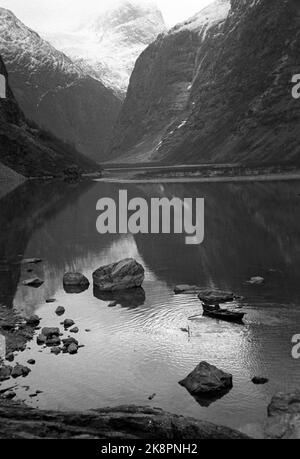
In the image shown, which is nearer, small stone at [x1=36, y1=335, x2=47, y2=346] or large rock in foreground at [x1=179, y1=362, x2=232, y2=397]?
large rock in foreground at [x1=179, y1=362, x2=232, y2=397]

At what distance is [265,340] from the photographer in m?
33.1

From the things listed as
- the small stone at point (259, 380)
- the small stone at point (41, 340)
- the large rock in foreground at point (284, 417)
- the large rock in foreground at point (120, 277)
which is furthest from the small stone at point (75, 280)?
the large rock in foreground at point (284, 417)

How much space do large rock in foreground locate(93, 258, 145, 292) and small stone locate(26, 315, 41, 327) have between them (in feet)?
30.5

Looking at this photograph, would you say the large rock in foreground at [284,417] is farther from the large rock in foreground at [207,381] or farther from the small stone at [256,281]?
the small stone at [256,281]

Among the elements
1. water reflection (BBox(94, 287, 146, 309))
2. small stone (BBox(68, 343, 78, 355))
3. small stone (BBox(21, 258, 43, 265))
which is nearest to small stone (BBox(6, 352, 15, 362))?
small stone (BBox(68, 343, 78, 355))

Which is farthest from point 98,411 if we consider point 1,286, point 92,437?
point 1,286

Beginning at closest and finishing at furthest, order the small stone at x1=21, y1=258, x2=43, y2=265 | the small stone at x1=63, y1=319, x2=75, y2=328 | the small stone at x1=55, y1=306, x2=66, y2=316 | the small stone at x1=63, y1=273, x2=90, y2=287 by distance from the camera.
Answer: the small stone at x1=63, y1=319, x2=75, y2=328 → the small stone at x1=55, y1=306, x2=66, y2=316 → the small stone at x1=63, y1=273, x2=90, y2=287 → the small stone at x1=21, y1=258, x2=43, y2=265

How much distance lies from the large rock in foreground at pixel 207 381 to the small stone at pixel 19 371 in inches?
316

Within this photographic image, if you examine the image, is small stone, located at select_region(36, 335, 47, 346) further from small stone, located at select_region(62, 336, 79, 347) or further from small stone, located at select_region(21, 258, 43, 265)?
small stone, located at select_region(21, 258, 43, 265)

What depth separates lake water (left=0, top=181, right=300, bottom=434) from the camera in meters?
26.8

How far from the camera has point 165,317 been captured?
38656mm
